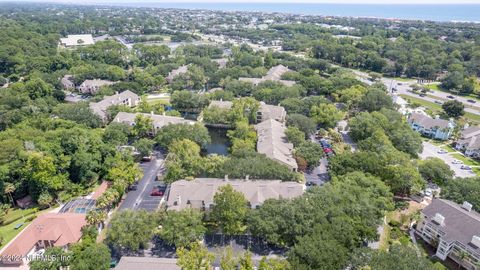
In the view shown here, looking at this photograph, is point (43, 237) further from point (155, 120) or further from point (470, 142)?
point (470, 142)

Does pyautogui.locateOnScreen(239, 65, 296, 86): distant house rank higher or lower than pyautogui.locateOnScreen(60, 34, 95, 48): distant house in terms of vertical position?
lower

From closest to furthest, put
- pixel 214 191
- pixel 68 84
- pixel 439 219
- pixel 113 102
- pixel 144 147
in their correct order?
pixel 439 219 < pixel 214 191 < pixel 144 147 < pixel 113 102 < pixel 68 84

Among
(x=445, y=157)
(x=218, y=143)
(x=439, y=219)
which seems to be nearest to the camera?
(x=439, y=219)

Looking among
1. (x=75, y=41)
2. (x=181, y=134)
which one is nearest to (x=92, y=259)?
(x=181, y=134)

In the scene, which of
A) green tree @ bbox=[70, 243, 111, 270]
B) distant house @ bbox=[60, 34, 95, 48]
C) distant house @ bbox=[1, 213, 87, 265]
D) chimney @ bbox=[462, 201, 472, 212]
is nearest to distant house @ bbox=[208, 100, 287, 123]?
chimney @ bbox=[462, 201, 472, 212]

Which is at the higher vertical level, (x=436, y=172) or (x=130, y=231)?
(x=436, y=172)

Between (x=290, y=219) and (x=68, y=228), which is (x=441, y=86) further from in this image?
(x=68, y=228)

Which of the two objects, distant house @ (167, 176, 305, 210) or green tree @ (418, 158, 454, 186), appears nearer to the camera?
distant house @ (167, 176, 305, 210)

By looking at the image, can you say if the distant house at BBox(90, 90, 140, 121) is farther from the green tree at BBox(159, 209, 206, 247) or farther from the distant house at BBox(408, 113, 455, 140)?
the distant house at BBox(408, 113, 455, 140)
